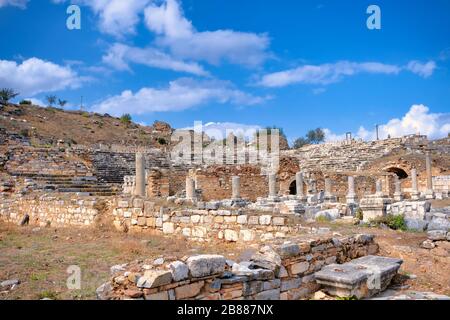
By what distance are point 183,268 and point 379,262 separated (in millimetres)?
3178

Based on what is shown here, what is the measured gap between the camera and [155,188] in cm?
2284

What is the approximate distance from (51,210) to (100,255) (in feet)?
19.5

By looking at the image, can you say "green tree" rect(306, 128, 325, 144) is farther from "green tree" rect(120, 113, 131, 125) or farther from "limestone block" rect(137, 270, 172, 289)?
"limestone block" rect(137, 270, 172, 289)

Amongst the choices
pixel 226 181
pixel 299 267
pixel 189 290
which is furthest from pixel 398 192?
pixel 189 290

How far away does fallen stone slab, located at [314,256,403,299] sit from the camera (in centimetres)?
430

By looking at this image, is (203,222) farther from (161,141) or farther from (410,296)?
(161,141)

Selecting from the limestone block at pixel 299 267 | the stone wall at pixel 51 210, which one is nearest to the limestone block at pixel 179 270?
the limestone block at pixel 299 267

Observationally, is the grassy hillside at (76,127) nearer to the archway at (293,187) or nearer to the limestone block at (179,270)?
the archway at (293,187)

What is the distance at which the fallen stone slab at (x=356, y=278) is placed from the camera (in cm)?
430

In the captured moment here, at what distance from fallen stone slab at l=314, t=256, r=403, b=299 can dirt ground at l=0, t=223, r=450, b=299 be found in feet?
1.49

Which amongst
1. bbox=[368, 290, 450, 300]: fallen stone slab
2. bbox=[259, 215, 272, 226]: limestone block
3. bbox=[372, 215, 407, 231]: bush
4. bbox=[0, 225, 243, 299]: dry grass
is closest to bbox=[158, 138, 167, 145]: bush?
bbox=[0, 225, 243, 299]: dry grass

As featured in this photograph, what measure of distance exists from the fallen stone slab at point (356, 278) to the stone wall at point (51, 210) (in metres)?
7.60

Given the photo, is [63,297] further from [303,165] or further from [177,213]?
[303,165]

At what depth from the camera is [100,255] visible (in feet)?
23.7
